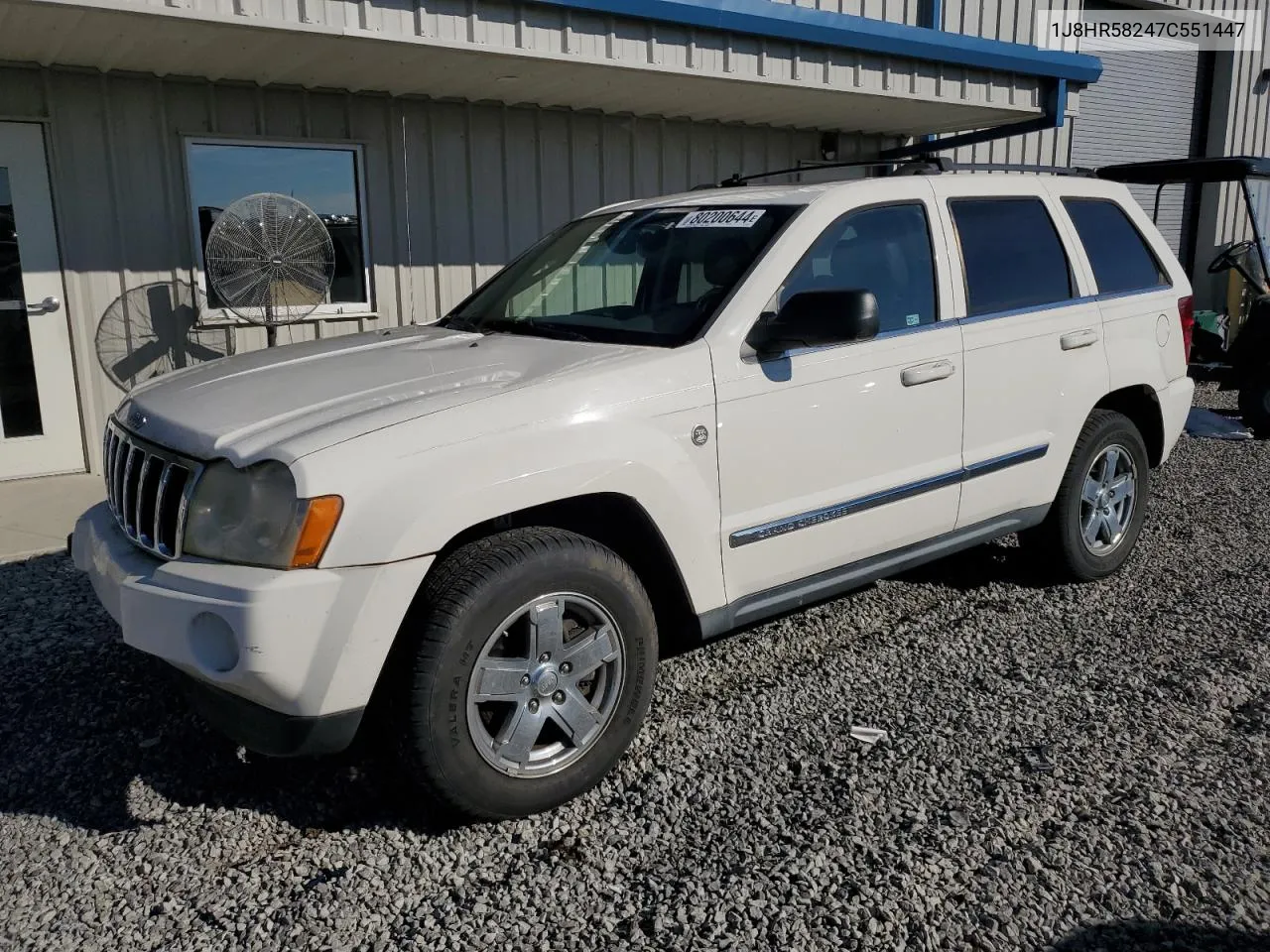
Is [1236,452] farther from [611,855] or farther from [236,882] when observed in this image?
[236,882]

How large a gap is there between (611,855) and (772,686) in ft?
4.07

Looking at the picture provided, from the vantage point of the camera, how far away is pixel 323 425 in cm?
279

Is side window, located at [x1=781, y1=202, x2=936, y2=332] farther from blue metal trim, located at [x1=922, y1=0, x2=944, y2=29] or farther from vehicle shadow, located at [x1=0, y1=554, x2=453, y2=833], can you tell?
blue metal trim, located at [x1=922, y1=0, x2=944, y2=29]

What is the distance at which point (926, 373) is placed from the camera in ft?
12.8

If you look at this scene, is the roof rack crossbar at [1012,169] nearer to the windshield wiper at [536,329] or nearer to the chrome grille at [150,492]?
the windshield wiper at [536,329]

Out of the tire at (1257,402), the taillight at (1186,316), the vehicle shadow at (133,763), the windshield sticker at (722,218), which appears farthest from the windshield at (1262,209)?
the vehicle shadow at (133,763)

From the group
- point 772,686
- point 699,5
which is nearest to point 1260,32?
point 699,5

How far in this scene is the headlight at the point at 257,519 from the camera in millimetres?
2609

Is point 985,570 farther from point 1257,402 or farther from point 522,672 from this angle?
point 1257,402

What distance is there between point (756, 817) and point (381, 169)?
661cm

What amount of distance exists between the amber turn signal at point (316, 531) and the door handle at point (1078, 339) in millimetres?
3219

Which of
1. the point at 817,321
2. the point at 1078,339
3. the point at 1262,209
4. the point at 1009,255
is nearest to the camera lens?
the point at 817,321

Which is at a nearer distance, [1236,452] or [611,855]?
[611,855]

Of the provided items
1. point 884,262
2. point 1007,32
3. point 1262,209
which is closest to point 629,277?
point 884,262
